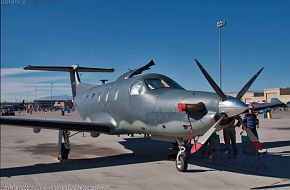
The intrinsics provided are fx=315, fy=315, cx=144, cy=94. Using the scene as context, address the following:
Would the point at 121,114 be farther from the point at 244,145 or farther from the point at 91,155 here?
the point at 244,145

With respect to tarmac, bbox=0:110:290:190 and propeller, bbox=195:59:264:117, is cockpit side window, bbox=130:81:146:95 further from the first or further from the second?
propeller, bbox=195:59:264:117

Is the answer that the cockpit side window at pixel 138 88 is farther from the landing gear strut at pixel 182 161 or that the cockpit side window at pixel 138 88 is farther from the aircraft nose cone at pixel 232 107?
the aircraft nose cone at pixel 232 107

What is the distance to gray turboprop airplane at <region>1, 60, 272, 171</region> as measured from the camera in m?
8.33

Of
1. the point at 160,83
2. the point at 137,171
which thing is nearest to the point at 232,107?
the point at 160,83

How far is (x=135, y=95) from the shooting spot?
1127 cm

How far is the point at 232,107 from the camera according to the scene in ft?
25.6

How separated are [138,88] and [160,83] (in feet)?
2.71

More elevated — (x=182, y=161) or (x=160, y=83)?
(x=160, y=83)

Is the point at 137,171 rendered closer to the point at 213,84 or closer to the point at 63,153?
the point at 213,84

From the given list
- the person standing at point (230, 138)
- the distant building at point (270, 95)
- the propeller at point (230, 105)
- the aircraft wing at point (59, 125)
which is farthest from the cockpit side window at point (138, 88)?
the distant building at point (270, 95)

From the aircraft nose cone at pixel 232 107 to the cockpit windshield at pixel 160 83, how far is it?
10.1ft

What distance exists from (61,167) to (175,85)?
480cm

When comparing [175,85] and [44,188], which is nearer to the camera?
[44,188]

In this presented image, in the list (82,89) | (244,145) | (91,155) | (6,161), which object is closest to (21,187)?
(6,161)
